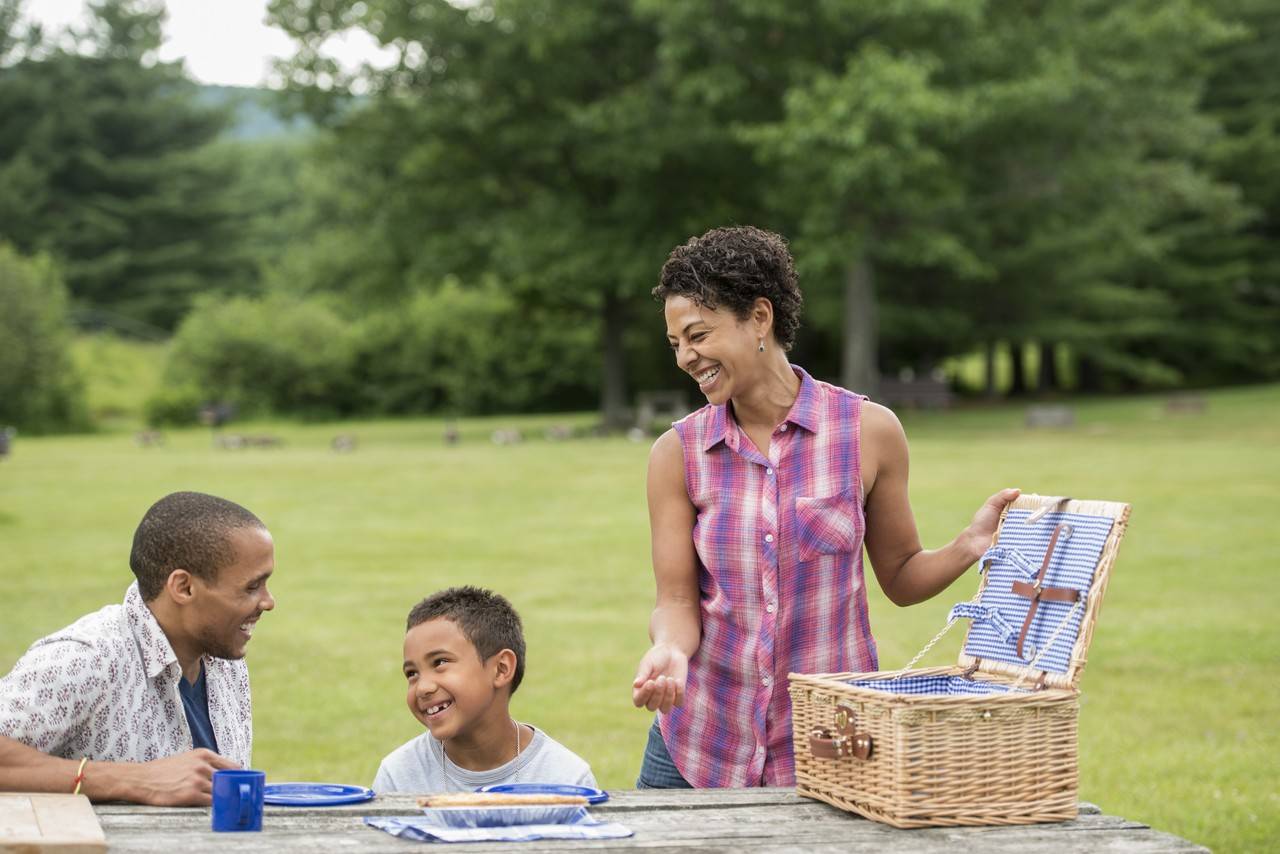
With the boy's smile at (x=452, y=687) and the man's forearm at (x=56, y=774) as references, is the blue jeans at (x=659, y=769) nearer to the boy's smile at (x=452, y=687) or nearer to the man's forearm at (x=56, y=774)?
the boy's smile at (x=452, y=687)

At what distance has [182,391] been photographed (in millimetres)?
49344

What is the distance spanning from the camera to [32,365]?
46844 mm

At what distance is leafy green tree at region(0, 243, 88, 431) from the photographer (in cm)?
4659

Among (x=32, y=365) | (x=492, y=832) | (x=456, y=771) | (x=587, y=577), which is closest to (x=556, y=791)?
(x=492, y=832)

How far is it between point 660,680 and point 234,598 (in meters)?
1.02

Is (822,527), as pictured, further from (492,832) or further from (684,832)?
(492,832)

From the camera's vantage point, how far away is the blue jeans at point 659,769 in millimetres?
4242

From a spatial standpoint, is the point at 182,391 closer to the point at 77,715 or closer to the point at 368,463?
the point at 368,463

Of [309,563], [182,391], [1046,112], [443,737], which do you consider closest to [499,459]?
[309,563]

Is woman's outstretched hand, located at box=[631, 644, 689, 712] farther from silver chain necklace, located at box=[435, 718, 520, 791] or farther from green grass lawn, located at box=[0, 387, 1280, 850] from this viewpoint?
green grass lawn, located at box=[0, 387, 1280, 850]

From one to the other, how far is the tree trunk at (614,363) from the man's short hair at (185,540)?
34.7 metres

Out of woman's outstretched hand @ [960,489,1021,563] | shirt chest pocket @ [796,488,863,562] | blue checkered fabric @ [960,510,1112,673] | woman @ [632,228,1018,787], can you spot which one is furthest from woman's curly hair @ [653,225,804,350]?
blue checkered fabric @ [960,510,1112,673]

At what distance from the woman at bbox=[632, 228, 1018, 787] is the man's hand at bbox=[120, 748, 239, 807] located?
115cm

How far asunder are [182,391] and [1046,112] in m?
27.0
